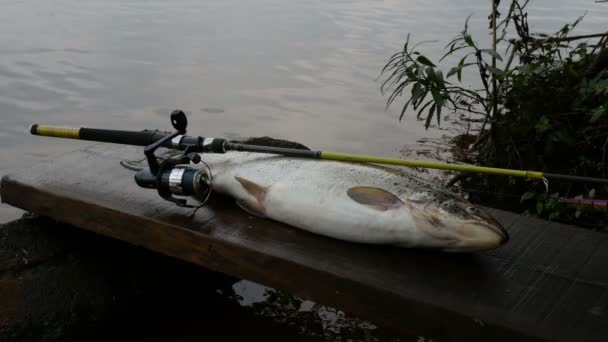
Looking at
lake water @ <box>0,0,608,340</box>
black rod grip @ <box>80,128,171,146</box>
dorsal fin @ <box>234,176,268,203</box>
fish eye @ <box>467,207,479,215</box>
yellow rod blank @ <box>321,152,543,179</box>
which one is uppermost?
yellow rod blank @ <box>321,152,543,179</box>

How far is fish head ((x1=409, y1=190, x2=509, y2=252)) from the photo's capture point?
2.49 m

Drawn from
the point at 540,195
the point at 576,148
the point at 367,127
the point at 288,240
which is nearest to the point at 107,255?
the point at 288,240

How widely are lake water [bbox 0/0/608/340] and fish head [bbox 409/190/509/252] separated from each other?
3611 millimetres

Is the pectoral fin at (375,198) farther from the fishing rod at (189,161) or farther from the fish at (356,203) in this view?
the fishing rod at (189,161)

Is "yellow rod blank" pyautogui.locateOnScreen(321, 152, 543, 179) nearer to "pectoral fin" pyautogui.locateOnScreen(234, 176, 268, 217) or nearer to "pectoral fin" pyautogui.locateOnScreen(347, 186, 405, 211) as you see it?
"pectoral fin" pyautogui.locateOnScreen(347, 186, 405, 211)

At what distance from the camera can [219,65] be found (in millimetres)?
8898

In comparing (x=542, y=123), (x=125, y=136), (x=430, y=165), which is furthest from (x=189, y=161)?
(x=542, y=123)

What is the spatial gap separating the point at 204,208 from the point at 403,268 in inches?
40.6

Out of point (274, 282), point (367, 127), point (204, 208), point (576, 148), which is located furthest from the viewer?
point (367, 127)

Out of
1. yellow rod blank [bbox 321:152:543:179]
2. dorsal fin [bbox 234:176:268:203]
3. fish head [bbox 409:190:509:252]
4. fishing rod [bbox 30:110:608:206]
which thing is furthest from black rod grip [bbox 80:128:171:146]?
fish head [bbox 409:190:509:252]

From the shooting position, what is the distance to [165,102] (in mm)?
7543

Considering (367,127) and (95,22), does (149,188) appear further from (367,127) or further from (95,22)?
(95,22)

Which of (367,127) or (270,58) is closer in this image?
(367,127)

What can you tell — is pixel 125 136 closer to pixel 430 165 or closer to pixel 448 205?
pixel 430 165
